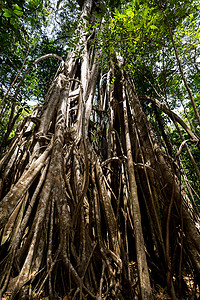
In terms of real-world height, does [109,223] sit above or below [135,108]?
below

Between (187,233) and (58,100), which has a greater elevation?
(58,100)

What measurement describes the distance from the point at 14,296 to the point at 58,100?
7.68ft

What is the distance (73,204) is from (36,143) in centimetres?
101

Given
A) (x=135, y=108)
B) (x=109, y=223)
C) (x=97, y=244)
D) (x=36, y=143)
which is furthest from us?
(x=135, y=108)

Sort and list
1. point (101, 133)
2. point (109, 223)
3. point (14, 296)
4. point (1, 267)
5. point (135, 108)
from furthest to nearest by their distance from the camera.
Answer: point (101, 133) → point (135, 108) → point (109, 223) → point (1, 267) → point (14, 296)

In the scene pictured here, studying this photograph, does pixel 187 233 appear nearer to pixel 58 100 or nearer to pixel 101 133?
pixel 101 133

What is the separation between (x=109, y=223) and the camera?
1584 millimetres

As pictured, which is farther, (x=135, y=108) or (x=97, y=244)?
(x=135, y=108)

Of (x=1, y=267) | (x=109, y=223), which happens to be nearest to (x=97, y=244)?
(x=109, y=223)

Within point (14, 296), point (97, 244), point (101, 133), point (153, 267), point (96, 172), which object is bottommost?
point (14, 296)

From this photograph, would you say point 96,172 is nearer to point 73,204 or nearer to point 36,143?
point 73,204

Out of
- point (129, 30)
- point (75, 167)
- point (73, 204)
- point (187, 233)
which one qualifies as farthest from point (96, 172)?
point (129, 30)

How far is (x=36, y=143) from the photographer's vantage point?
213 centimetres

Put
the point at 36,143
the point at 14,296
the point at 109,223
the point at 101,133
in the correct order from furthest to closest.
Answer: the point at 101,133 < the point at 36,143 < the point at 109,223 < the point at 14,296
